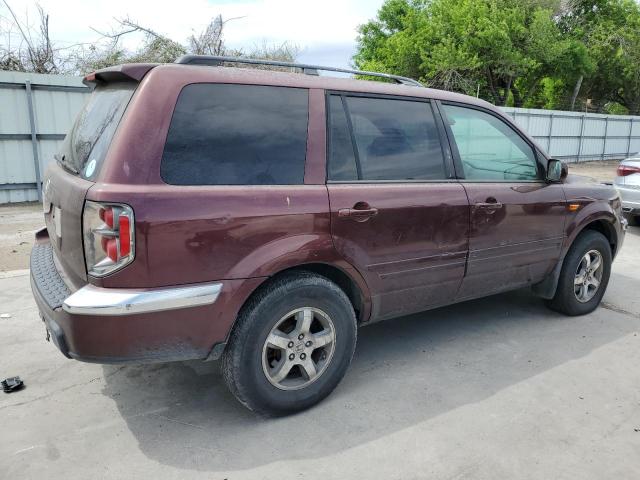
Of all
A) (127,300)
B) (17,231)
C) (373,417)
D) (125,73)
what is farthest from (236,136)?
(17,231)

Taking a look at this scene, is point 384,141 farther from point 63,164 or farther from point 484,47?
point 484,47

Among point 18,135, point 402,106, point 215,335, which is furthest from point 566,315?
point 18,135

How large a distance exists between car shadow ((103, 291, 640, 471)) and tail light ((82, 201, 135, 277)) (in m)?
0.98

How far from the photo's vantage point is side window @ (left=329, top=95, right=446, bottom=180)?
10.1 feet

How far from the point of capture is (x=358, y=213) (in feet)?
9.86

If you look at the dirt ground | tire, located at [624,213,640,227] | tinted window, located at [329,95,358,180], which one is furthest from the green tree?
tinted window, located at [329,95,358,180]

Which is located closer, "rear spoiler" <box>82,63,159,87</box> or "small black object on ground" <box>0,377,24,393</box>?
"rear spoiler" <box>82,63,159,87</box>

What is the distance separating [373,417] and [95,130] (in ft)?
7.17

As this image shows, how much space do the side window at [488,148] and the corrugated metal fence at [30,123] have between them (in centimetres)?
811

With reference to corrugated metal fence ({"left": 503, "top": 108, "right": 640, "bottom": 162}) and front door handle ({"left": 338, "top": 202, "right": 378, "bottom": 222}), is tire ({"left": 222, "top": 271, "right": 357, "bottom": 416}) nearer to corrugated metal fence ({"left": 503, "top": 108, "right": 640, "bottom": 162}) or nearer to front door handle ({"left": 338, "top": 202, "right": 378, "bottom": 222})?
front door handle ({"left": 338, "top": 202, "right": 378, "bottom": 222})

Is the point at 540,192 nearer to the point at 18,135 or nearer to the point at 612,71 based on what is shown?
the point at 18,135

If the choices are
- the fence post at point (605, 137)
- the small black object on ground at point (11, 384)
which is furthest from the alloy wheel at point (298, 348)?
the fence post at point (605, 137)

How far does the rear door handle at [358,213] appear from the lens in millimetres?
2955

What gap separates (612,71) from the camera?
28859 millimetres
